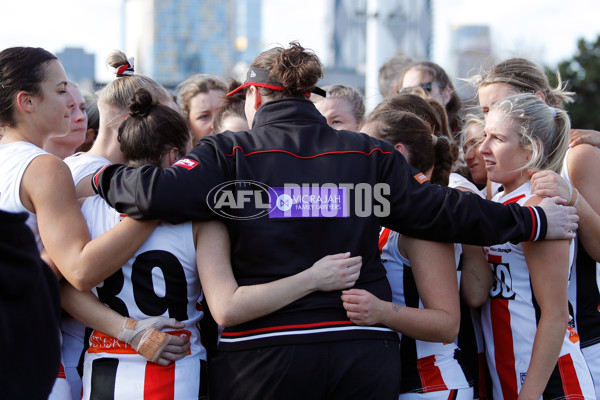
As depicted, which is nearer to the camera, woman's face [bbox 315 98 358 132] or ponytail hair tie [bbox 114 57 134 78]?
ponytail hair tie [bbox 114 57 134 78]

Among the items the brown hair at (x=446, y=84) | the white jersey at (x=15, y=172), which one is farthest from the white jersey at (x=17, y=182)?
the brown hair at (x=446, y=84)

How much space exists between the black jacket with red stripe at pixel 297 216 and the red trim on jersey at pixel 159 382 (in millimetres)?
274

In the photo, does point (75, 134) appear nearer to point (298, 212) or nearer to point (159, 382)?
point (159, 382)

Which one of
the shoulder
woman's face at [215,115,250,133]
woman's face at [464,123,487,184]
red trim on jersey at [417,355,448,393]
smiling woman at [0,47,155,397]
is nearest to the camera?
smiling woman at [0,47,155,397]

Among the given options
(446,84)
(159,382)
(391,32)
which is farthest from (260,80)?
(391,32)

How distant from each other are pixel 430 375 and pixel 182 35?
5194 inches

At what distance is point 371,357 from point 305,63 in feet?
3.75

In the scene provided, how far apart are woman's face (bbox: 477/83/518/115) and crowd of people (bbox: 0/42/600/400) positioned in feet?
2.58

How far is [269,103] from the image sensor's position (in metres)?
2.24

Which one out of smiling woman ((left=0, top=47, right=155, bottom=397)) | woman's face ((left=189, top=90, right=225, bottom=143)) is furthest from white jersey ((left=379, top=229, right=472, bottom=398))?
woman's face ((left=189, top=90, right=225, bottom=143))

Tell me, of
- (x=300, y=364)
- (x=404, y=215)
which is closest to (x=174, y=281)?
(x=300, y=364)

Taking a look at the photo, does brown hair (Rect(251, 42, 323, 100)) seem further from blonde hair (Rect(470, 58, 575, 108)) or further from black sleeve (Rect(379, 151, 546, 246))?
blonde hair (Rect(470, 58, 575, 108))

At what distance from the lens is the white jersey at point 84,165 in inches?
100.0

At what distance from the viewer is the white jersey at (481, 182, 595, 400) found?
2449mm
